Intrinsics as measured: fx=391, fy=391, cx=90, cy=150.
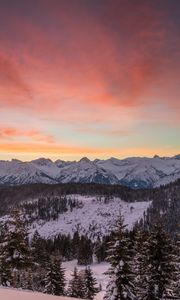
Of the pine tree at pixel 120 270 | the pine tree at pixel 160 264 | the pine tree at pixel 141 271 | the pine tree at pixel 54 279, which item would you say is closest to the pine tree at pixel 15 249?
the pine tree at pixel 54 279

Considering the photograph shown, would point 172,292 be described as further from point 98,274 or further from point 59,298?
point 98,274

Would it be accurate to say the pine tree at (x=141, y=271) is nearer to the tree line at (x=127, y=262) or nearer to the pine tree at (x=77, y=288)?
the tree line at (x=127, y=262)

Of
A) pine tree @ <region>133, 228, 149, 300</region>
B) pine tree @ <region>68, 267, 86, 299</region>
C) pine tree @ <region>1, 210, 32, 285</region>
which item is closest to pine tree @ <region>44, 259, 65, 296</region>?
pine tree @ <region>1, 210, 32, 285</region>

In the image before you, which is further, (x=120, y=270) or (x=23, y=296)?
(x=120, y=270)

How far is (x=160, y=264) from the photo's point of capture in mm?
30875

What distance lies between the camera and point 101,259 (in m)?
177

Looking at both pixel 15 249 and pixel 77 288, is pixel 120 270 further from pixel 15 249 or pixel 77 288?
pixel 77 288

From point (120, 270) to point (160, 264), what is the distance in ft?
12.5

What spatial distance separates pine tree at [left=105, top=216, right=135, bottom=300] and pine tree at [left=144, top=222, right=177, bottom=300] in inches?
85.0

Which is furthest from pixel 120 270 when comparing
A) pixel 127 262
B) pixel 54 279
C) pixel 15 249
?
pixel 54 279

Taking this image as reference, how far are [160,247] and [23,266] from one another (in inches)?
A: 498

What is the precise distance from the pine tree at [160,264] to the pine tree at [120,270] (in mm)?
2159

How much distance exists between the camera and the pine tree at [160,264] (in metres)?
30.5

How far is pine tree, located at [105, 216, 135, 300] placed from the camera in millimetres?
28891
